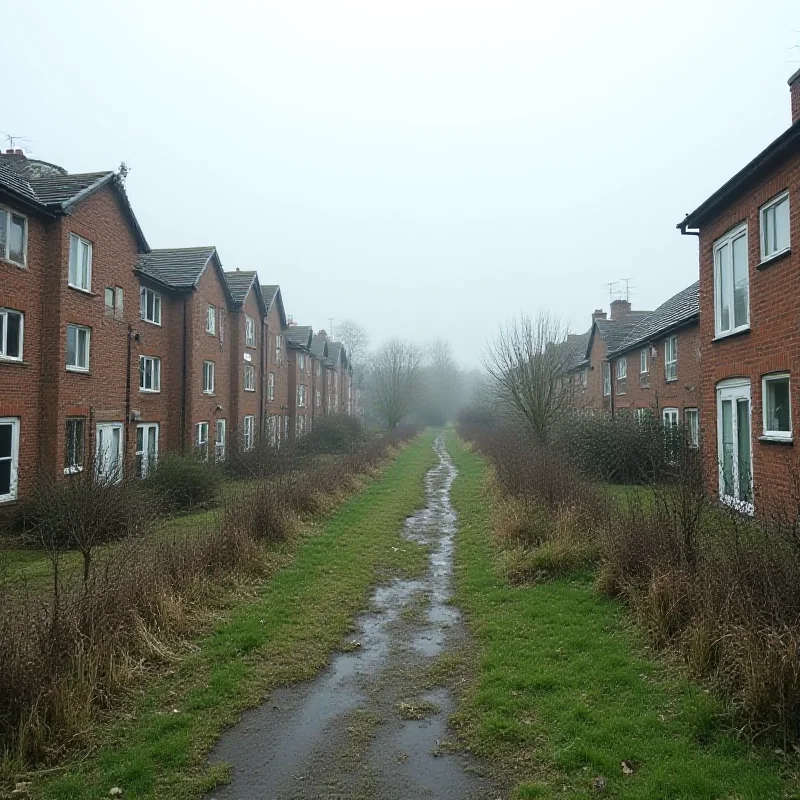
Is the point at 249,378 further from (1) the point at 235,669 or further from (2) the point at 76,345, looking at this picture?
(1) the point at 235,669

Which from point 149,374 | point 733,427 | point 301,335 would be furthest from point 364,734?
point 301,335

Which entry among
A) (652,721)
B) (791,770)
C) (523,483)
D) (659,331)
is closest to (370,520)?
(523,483)

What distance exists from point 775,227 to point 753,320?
5.37 ft

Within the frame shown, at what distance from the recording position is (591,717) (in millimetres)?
4691

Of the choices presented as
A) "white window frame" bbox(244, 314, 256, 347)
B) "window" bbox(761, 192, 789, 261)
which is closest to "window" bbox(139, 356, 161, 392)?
"white window frame" bbox(244, 314, 256, 347)

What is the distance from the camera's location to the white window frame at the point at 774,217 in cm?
975

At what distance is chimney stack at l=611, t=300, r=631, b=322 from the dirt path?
30.5m

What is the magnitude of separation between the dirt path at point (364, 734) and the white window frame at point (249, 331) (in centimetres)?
2347

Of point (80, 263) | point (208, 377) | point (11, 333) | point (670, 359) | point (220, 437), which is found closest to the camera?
point (11, 333)

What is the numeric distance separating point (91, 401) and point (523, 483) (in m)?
11.7

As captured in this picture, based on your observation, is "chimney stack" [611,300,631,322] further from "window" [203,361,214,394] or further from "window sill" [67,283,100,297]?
"window sill" [67,283,100,297]

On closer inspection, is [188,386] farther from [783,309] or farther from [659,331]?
[783,309]

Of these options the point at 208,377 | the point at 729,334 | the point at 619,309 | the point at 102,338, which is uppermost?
the point at 619,309

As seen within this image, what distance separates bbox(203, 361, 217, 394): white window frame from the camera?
2445 cm
